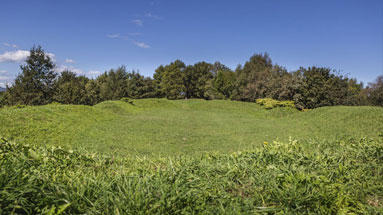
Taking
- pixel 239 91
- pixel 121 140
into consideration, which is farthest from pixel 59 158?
pixel 239 91

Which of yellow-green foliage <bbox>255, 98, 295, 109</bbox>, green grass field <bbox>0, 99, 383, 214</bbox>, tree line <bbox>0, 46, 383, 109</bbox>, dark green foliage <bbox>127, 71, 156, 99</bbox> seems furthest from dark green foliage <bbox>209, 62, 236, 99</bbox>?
green grass field <bbox>0, 99, 383, 214</bbox>

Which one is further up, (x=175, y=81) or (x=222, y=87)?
(x=175, y=81)

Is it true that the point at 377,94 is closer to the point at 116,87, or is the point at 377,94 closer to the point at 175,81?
the point at 175,81

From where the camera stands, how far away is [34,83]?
22.0 metres

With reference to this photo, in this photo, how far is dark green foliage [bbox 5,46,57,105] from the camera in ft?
69.9

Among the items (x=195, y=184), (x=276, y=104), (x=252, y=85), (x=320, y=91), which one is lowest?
(x=195, y=184)

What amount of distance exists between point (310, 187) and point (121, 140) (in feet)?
20.4

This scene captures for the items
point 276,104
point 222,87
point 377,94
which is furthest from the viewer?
point 222,87

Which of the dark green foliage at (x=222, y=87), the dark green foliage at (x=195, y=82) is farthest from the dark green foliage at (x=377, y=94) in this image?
the dark green foliage at (x=195, y=82)

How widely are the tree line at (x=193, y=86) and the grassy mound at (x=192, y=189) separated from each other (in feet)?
63.8

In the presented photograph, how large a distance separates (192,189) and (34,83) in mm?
26756

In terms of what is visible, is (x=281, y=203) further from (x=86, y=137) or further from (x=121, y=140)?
(x=86, y=137)

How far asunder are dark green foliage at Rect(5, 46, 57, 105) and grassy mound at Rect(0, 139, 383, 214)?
24817 millimetres

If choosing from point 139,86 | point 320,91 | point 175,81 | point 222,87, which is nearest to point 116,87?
point 139,86
